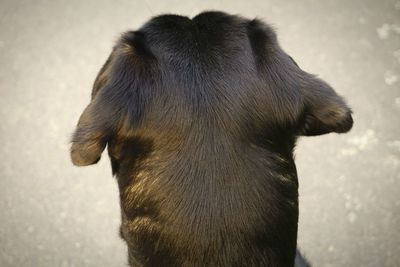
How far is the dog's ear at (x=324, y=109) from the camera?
142cm

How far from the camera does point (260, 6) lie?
3402 millimetres

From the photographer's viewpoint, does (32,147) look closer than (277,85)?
No

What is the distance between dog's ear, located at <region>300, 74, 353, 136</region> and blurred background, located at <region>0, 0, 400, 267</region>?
1.53m

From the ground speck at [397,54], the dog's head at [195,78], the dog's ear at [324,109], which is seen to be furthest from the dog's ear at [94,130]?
the ground speck at [397,54]

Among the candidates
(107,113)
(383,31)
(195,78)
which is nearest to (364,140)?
(383,31)

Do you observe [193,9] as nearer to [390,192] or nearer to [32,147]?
[32,147]

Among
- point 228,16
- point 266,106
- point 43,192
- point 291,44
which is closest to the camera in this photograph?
point 266,106

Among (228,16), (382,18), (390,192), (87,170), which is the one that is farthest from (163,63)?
(382,18)

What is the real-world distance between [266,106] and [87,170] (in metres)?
1.80

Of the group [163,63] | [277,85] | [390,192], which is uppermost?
[163,63]

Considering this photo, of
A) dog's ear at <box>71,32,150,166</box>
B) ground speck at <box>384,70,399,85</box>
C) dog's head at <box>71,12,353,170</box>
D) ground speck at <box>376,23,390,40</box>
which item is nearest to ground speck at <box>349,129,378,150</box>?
ground speck at <box>384,70,399,85</box>

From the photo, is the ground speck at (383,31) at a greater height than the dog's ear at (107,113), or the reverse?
the dog's ear at (107,113)

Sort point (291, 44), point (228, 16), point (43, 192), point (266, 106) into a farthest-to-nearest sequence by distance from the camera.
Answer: point (291, 44) < point (43, 192) < point (228, 16) < point (266, 106)

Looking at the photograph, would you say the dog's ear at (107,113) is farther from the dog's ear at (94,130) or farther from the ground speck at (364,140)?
the ground speck at (364,140)
